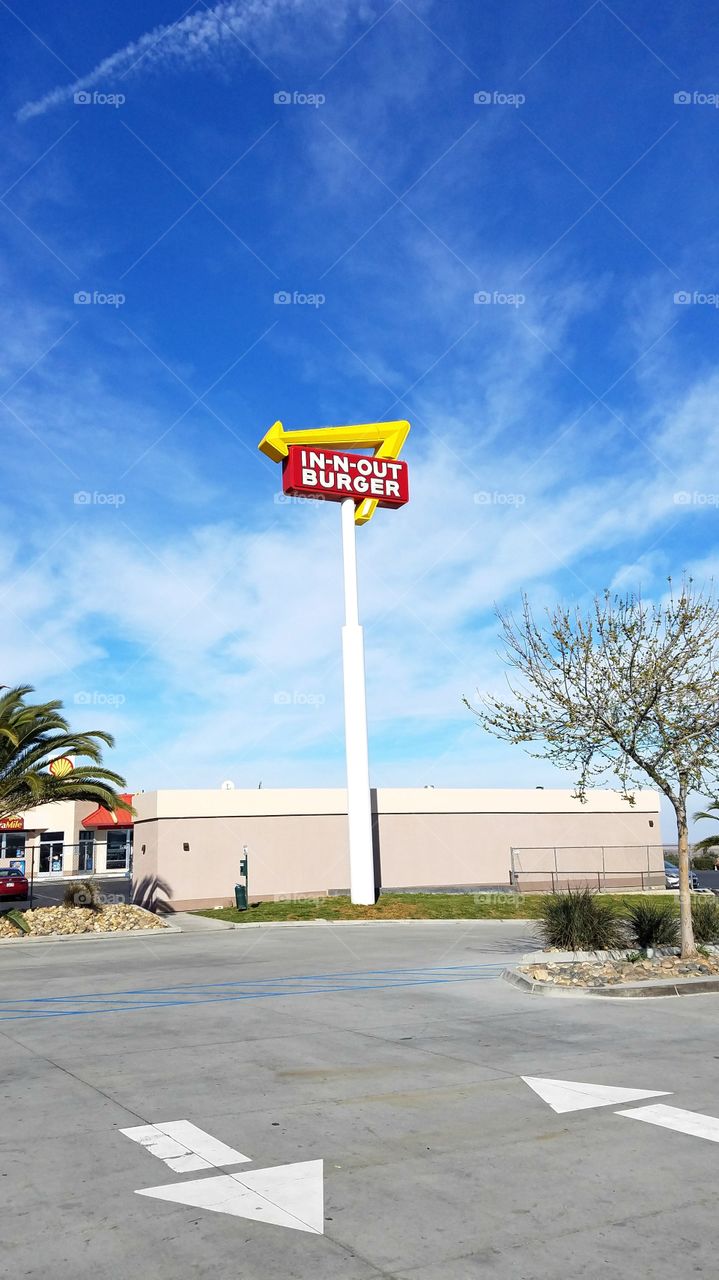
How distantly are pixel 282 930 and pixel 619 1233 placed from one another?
21.7m

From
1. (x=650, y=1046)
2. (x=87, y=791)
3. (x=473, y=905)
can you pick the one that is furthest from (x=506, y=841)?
(x=650, y=1046)

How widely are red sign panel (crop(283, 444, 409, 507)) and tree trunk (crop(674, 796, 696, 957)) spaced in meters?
19.5

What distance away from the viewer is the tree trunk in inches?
620

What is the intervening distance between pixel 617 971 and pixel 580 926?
319 cm

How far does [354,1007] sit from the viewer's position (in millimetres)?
13414

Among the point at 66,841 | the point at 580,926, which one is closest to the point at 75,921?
the point at 580,926

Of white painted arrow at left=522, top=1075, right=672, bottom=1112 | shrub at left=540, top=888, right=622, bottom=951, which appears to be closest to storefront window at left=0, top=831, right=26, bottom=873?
shrub at left=540, top=888, right=622, bottom=951

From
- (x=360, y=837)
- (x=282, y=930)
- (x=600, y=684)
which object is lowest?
(x=282, y=930)

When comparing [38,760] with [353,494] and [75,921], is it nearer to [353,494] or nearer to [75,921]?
[75,921]

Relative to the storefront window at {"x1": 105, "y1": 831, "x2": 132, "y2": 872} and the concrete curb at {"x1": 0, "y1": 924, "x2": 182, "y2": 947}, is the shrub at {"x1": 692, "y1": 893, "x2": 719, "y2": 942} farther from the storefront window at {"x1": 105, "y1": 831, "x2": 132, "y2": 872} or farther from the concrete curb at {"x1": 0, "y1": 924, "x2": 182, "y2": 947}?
the storefront window at {"x1": 105, "y1": 831, "x2": 132, "y2": 872}

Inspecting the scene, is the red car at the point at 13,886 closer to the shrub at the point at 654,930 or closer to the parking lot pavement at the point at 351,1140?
the parking lot pavement at the point at 351,1140

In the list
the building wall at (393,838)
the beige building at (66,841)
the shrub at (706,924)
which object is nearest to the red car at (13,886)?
the building wall at (393,838)

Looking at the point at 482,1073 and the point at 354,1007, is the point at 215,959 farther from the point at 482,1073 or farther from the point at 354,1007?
the point at 482,1073

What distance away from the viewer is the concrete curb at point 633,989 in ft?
45.9
